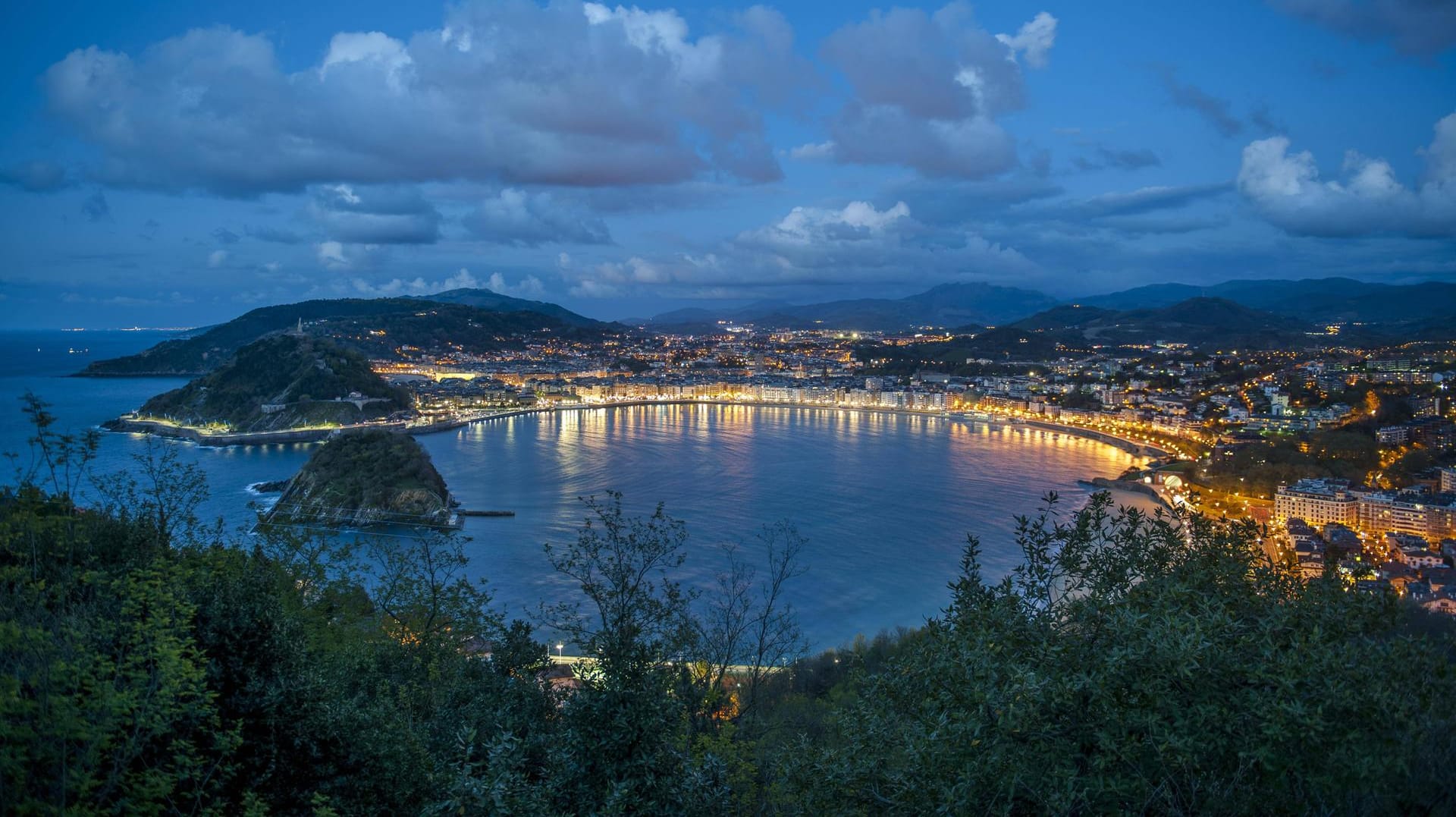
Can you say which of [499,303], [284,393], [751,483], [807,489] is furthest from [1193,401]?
[499,303]

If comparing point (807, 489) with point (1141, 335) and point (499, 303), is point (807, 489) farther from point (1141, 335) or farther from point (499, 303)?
point (499, 303)

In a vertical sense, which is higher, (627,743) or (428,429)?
(627,743)

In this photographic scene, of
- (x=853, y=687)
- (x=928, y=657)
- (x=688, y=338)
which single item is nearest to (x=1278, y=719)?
(x=928, y=657)

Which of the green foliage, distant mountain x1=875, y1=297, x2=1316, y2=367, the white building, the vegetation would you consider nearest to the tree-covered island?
the vegetation

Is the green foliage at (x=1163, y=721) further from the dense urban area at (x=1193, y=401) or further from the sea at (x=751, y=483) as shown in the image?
the sea at (x=751, y=483)

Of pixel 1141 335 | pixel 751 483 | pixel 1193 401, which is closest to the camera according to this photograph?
pixel 751 483

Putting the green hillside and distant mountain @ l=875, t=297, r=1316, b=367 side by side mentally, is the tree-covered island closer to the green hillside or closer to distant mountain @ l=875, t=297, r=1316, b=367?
the green hillside

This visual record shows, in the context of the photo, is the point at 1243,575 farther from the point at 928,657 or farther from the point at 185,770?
the point at 185,770
